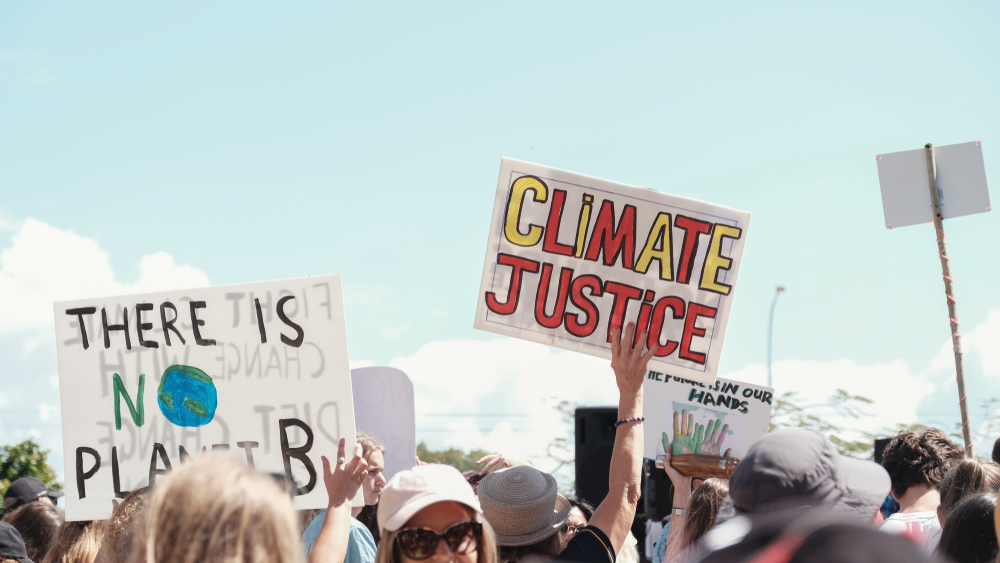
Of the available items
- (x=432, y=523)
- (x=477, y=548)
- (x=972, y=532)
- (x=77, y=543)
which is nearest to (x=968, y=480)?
(x=972, y=532)

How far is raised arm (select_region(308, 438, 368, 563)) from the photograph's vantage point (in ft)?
8.68

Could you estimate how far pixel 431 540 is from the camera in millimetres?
2215

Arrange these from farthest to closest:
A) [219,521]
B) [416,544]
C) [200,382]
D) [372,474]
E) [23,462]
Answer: [23,462] → [372,474] → [200,382] → [416,544] → [219,521]

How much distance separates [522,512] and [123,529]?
1.33 meters

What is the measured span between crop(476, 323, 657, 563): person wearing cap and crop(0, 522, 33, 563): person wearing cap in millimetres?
2037

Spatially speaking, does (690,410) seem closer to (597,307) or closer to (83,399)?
(597,307)

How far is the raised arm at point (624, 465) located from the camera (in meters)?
2.71

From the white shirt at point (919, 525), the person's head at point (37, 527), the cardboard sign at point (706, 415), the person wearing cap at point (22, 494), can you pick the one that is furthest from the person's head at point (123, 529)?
the cardboard sign at point (706, 415)

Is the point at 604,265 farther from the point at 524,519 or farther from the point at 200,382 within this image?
the point at 200,382

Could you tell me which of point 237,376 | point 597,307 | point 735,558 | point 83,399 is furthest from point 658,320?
Answer: point 83,399

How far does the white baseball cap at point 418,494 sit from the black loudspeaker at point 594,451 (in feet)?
19.2

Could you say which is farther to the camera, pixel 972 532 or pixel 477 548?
pixel 972 532

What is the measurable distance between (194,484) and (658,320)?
246 cm

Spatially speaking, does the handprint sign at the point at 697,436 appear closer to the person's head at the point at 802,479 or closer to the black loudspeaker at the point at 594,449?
the black loudspeaker at the point at 594,449
